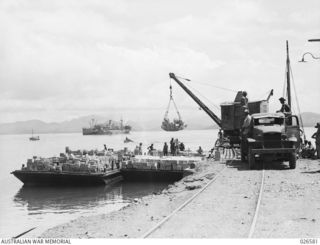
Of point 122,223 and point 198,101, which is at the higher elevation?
point 198,101

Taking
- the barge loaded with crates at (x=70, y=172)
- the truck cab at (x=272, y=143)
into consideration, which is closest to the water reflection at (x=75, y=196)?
the barge loaded with crates at (x=70, y=172)

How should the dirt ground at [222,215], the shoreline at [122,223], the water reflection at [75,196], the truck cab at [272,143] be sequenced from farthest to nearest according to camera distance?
the water reflection at [75,196], the truck cab at [272,143], the shoreline at [122,223], the dirt ground at [222,215]

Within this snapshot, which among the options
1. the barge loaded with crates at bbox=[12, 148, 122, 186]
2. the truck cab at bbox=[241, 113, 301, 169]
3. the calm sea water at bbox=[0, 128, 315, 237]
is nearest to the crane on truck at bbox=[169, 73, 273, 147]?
the calm sea water at bbox=[0, 128, 315, 237]

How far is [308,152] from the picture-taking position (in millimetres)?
27016

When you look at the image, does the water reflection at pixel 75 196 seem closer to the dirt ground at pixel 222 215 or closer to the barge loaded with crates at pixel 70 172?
the barge loaded with crates at pixel 70 172

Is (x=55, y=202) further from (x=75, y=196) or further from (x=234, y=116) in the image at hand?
(x=234, y=116)

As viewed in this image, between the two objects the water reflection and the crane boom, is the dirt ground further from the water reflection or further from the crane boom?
the crane boom

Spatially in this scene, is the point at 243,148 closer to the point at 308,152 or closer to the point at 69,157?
the point at 308,152

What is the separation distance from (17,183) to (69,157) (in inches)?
248

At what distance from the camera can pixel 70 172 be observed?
3369 cm

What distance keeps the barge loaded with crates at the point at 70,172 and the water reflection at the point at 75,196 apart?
0.56 meters

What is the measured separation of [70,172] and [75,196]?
3.73 m

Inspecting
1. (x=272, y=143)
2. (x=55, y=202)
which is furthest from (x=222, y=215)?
(x=55, y=202)

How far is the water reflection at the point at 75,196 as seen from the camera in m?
26.8
